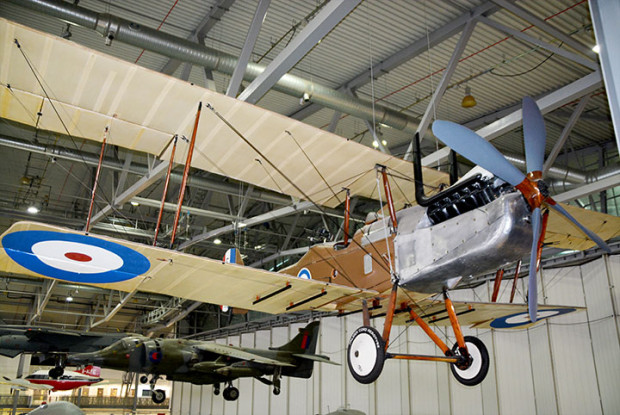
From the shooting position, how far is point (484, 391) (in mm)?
14461

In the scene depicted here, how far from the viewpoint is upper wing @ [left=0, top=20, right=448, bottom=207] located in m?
5.11

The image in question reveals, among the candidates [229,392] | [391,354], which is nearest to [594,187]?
[391,354]

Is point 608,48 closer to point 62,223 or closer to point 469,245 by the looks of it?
point 469,245

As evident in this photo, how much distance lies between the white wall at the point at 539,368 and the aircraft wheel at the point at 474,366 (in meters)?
3.37

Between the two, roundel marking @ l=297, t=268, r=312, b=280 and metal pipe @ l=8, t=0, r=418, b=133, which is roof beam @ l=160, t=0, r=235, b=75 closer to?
metal pipe @ l=8, t=0, r=418, b=133

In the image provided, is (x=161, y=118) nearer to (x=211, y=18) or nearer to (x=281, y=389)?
(x=211, y=18)

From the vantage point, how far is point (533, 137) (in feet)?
16.1

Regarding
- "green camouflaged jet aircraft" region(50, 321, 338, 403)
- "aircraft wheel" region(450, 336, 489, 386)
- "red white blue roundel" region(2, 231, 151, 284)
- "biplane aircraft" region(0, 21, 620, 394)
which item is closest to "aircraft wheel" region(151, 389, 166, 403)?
"green camouflaged jet aircraft" region(50, 321, 338, 403)

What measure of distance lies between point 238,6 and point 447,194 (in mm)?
5405

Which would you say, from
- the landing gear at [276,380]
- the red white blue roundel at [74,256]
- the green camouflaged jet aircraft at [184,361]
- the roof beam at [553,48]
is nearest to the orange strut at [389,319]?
A: the red white blue roundel at [74,256]

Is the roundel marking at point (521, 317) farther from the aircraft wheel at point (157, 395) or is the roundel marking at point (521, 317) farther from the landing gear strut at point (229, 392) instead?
the aircraft wheel at point (157, 395)

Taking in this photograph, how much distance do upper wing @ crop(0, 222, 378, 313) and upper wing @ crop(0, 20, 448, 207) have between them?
57.9 inches

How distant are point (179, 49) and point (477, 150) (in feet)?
18.5

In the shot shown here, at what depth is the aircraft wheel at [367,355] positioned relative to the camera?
5360 mm
